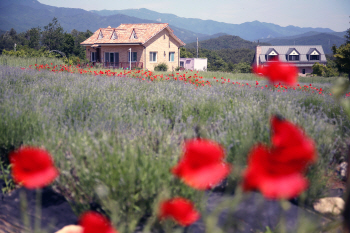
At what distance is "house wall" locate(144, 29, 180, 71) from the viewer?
2991 centimetres

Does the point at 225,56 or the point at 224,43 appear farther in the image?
the point at 224,43

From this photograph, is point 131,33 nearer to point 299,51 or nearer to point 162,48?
point 162,48

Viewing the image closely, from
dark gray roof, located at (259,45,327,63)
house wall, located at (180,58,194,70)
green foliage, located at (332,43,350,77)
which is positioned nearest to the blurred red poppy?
green foliage, located at (332,43,350,77)

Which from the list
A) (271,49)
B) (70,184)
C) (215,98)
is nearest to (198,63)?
(271,49)

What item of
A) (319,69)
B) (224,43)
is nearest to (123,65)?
(319,69)

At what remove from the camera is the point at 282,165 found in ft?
2.81

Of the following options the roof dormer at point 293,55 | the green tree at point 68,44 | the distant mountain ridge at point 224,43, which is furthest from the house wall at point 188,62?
the distant mountain ridge at point 224,43

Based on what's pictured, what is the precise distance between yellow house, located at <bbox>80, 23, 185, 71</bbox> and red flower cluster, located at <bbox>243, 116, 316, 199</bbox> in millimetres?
28851

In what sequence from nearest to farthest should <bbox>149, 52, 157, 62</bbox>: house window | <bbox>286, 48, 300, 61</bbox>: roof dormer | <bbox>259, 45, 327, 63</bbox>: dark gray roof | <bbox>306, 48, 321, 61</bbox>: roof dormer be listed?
<bbox>149, 52, 157, 62</bbox>: house window
<bbox>306, 48, 321, 61</bbox>: roof dormer
<bbox>259, 45, 327, 63</bbox>: dark gray roof
<bbox>286, 48, 300, 61</bbox>: roof dormer

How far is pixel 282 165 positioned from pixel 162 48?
31.7 meters

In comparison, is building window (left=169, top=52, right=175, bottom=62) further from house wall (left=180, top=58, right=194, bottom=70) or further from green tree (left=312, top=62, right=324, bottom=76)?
green tree (left=312, top=62, right=324, bottom=76)

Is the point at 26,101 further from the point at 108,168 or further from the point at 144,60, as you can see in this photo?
the point at 144,60

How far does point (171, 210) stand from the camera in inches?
41.1

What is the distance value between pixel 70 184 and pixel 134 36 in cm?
2947
